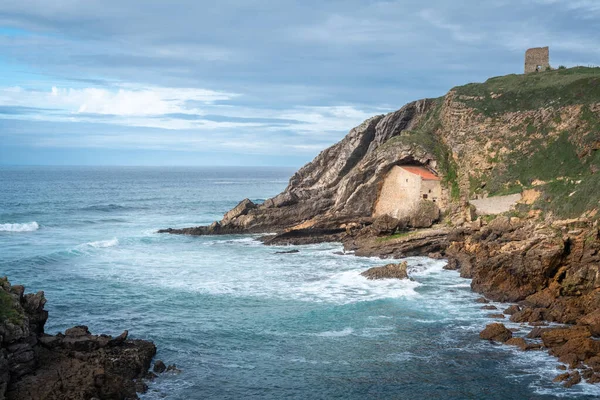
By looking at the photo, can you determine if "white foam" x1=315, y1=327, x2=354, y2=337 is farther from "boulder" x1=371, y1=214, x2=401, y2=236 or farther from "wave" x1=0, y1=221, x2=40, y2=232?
"wave" x1=0, y1=221, x2=40, y2=232

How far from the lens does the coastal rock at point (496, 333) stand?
2686 centimetres

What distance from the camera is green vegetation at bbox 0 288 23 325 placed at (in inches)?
861

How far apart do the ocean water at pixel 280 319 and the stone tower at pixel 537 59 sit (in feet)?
98.9

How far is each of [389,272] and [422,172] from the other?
17.5m

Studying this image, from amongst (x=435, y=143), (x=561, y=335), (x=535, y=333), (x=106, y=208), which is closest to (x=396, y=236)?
(x=435, y=143)

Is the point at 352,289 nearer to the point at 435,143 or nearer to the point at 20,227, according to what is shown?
the point at 435,143

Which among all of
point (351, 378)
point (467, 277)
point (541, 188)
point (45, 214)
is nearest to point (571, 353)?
point (351, 378)

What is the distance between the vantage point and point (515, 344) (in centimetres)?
2636

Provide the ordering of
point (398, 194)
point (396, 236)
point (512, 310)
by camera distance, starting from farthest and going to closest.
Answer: point (398, 194)
point (396, 236)
point (512, 310)

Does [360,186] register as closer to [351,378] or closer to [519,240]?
[519,240]

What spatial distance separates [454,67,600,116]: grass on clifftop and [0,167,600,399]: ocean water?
64.1 feet

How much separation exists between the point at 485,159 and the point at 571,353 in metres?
29.3

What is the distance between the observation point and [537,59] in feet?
204

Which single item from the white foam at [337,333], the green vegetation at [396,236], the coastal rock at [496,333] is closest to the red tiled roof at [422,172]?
the green vegetation at [396,236]
